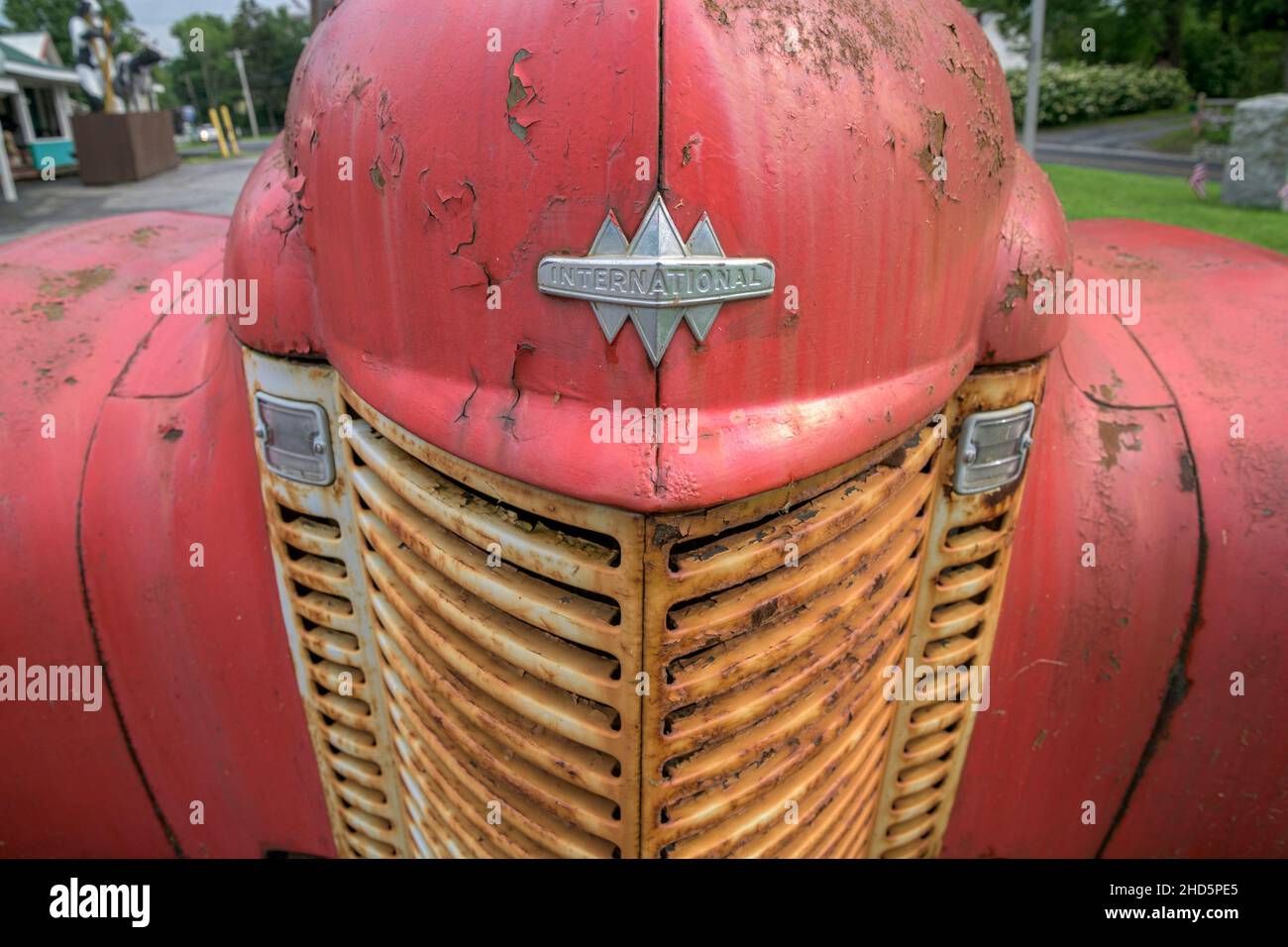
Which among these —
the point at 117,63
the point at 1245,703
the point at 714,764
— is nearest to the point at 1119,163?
the point at 1245,703

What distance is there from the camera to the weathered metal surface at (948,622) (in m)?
1.39

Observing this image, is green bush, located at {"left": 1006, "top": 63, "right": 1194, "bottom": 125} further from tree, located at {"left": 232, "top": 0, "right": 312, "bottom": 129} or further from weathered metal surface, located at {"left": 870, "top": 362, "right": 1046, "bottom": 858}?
tree, located at {"left": 232, "top": 0, "right": 312, "bottom": 129}

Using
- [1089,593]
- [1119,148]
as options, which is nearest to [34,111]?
[1119,148]

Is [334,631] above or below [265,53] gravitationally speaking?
below

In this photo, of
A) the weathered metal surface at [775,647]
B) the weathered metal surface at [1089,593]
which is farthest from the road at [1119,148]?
the weathered metal surface at [775,647]

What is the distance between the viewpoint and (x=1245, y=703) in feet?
5.29

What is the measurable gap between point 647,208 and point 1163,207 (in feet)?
25.5

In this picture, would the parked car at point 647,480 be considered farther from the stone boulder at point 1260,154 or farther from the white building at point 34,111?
the white building at point 34,111

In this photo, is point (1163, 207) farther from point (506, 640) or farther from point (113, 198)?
point (113, 198)

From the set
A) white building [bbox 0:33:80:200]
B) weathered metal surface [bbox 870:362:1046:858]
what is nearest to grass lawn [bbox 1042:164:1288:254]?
weathered metal surface [bbox 870:362:1046:858]

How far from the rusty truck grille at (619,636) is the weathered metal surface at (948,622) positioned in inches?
1.1

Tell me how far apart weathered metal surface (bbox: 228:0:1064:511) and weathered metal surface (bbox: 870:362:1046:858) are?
0.88ft

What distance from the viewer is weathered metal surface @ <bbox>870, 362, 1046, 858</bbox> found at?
139cm

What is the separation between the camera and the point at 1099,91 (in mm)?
20766
